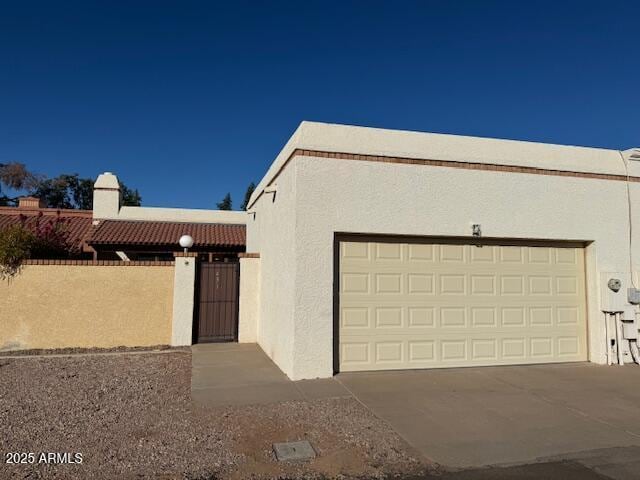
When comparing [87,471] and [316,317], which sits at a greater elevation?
[316,317]

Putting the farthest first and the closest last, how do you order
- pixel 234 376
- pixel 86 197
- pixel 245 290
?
pixel 86 197 → pixel 245 290 → pixel 234 376

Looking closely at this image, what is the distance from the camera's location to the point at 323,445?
468 centimetres

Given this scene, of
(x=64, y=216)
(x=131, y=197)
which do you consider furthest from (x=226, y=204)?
(x=64, y=216)

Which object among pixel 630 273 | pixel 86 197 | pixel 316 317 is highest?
pixel 86 197

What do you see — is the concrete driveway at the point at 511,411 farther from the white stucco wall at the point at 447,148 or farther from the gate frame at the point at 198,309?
the gate frame at the point at 198,309

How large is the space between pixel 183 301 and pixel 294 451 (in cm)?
702

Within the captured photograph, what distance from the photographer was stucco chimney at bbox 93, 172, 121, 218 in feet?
67.7

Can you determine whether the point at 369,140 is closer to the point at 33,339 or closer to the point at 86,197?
the point at 33,339

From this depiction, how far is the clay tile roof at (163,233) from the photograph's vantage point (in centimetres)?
1775

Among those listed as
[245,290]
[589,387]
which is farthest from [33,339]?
[589,387]

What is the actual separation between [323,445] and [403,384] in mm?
2743

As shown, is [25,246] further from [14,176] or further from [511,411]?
[14,176]

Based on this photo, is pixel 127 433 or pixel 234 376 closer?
pixel 127 433

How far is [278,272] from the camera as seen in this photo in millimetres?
8789
